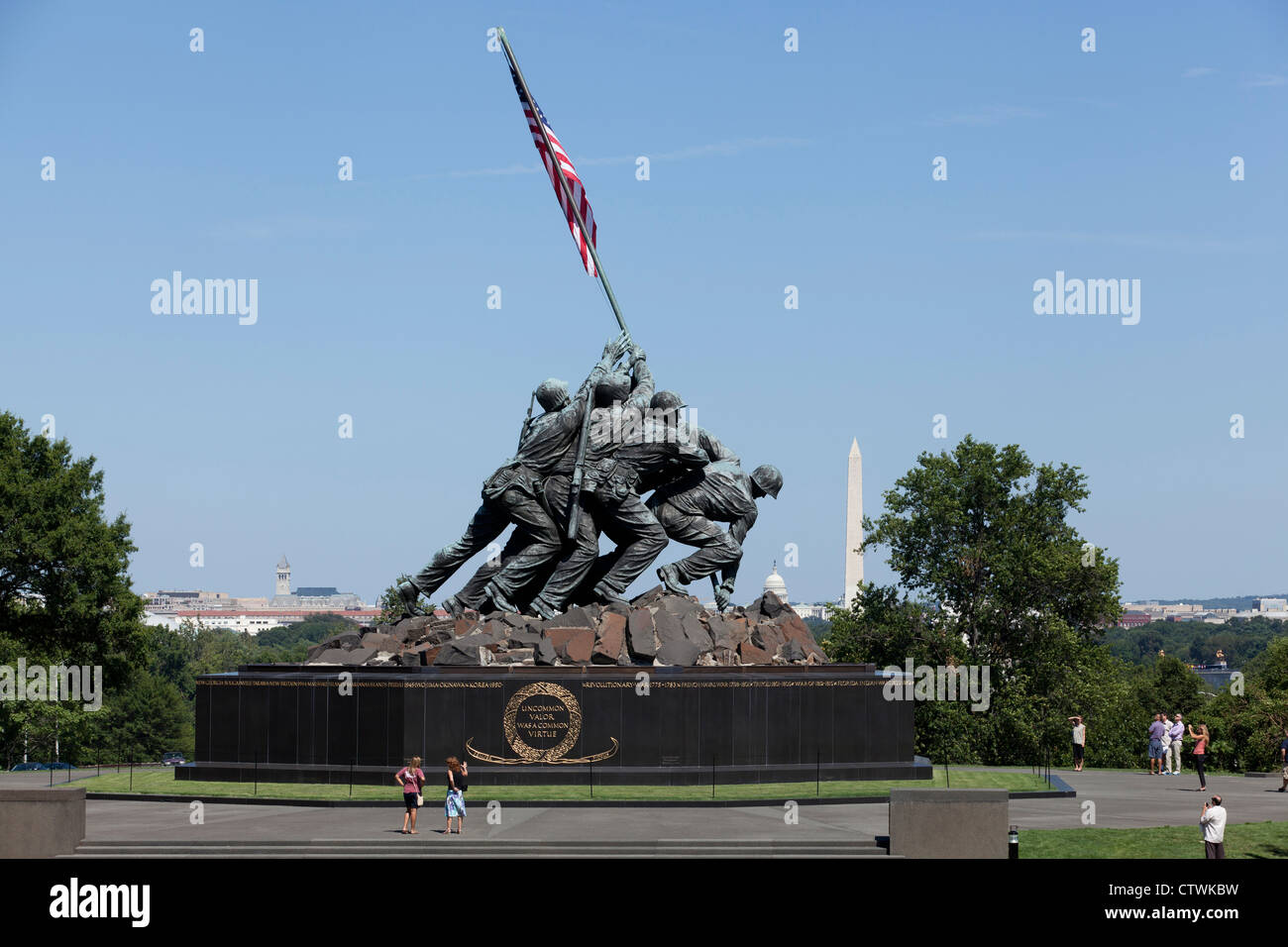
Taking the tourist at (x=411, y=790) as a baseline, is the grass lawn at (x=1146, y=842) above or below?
below

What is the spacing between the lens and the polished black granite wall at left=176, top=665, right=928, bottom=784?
2216 centimetres

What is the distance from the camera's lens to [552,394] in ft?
85.7

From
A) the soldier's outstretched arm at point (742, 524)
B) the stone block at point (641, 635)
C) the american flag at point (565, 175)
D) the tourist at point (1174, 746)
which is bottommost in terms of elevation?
the tourist at point (1174, 746)

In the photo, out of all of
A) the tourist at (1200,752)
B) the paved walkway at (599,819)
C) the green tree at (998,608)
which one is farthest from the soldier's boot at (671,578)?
the green tree at (998,608)

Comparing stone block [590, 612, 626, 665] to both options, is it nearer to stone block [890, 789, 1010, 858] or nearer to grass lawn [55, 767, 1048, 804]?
grass lawn [55, 767, 1048, 804]

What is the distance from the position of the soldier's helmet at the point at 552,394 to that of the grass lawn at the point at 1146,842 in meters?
11.3

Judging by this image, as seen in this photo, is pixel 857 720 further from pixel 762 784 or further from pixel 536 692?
pixel 536 692

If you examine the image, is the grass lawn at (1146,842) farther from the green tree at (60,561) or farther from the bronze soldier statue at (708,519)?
the green tree at (60,561)

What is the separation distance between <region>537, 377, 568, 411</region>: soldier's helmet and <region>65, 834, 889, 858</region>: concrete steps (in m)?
10.5

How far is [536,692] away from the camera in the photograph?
73.4 ft

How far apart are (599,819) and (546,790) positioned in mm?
2578

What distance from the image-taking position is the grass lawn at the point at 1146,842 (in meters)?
16.9

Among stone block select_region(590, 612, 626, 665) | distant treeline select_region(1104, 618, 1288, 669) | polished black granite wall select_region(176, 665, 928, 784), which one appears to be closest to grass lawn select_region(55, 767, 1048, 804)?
polished black granite wall select_region(176, 665, 928, 784)
